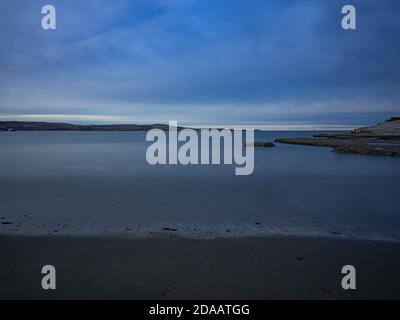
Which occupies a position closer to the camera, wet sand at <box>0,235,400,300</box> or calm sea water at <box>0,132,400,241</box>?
wet sand at <box>0,235,400,300</box>

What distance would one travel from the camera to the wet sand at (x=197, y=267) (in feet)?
12.9

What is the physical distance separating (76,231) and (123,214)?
1.72m

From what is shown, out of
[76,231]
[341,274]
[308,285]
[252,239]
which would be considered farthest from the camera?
[76,231]

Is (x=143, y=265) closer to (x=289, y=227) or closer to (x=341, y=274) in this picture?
(x=341, y=274)

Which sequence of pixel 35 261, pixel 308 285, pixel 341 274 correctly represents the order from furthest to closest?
pixel 35 261, pixel 341 274, pixel 308 285

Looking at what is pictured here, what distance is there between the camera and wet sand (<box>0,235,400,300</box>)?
A: 394 cm

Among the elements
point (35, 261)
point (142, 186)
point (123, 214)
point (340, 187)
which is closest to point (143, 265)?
point (35, 261)

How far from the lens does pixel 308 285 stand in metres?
4.08

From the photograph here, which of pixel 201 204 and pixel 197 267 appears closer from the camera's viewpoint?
pixel 197 267

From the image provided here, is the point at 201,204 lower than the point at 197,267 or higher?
higher

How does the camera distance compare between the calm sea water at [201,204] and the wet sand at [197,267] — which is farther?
the calm sea water at [201,204]

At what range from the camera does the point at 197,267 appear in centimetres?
459
